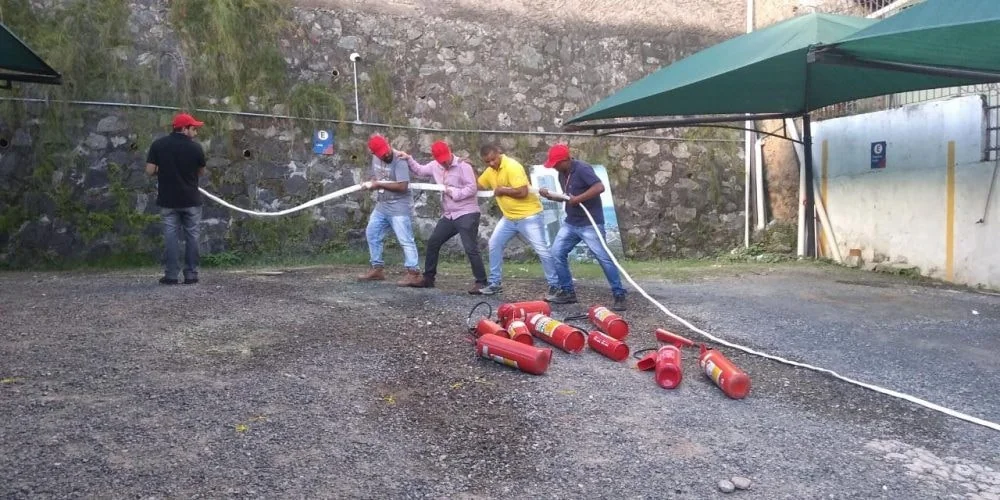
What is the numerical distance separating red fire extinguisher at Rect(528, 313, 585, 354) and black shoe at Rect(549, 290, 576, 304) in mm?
1745

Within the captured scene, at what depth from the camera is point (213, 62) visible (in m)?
9.91

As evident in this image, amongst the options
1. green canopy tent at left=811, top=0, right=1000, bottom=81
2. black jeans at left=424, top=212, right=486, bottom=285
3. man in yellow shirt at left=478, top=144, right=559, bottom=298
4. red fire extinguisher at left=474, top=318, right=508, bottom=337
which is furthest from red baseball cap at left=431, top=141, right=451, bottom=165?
green canopy tent at left=811, top=0, right=1000, bottom=81

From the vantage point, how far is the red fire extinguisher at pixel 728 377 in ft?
15.4

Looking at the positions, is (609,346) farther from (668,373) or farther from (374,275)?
(374,275)

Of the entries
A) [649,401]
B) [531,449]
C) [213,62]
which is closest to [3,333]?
[531,449]

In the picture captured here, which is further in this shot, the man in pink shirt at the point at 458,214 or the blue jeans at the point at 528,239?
the man in pink shirt at the point at 458,214

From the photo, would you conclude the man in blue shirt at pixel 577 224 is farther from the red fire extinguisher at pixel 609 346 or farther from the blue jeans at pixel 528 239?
the red fire extinguisher at pixel 609 346

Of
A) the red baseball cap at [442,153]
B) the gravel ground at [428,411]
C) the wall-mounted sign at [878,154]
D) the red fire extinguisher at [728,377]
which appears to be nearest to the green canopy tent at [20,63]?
the gravel ground at [428,411]

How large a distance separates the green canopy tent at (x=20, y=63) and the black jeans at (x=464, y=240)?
158 inches

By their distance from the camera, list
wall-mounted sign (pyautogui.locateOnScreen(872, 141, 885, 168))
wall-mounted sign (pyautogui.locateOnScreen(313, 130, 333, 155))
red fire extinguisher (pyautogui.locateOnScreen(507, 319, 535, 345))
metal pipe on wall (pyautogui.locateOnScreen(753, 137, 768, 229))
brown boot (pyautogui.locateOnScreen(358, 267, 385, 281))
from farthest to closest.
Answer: metal pipe on wall (pyautogui.locateOnScreen(753, 137, 768, 229)), wall-mounted sign (pyautogui.locateOnScreen(872, 141, 885, 168)), wall-mounted sign (pyautogui.locateOnScreen(313, 130, 333, 155)), brown boot (pyautogui.locateOnScreen(358, 267, 385, 281)), red fire extinguisher (pyautogui.locateOnScreen(507, 319, 535, 345))

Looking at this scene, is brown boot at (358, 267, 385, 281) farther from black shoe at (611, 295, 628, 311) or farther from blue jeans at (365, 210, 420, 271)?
black shoe at (611, 295, 628, 311)

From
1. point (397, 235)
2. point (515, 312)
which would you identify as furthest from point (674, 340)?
point (397, 235)

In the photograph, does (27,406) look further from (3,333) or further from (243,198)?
(243,198)

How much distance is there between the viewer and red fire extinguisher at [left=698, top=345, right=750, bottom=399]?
15.4 feet
